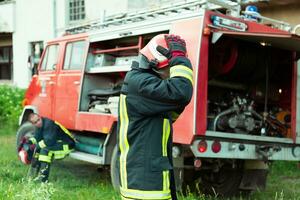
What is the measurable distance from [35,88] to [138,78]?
22.6ft

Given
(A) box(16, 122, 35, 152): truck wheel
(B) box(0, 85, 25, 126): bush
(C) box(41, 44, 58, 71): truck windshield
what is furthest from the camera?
(B) box(0, 85, 25, 126): bush

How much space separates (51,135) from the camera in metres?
8.00

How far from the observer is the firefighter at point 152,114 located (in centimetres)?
334

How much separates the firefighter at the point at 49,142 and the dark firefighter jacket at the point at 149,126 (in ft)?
14.7

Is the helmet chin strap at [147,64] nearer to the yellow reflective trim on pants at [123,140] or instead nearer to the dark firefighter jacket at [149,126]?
the dark firefighter jacket at [149,126]

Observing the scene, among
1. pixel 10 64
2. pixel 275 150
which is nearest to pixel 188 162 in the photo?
pixel 275 150

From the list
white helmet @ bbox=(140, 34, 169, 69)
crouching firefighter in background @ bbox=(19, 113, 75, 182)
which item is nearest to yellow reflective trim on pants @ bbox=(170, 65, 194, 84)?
white helmet @ bbox=(140, 34, 169, 69)

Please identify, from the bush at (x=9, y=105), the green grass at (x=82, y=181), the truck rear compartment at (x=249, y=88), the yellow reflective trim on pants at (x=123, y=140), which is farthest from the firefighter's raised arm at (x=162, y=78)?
the bush at (x=9, y=105)

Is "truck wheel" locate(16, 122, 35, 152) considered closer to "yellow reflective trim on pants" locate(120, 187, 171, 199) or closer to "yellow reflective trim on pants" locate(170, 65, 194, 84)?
"yellow reflective trim on pants" locate(120, 187, 171, 199)

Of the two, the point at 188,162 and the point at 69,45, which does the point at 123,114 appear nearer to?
the point at 188,162

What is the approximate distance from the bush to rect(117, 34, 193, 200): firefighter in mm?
12841

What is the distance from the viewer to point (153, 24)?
272 inches

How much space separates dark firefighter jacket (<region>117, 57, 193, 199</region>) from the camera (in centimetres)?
333

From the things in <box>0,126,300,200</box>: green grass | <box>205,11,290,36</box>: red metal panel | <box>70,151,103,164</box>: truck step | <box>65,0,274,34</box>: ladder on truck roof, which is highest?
<box>65,0,274,34</box>: ladder on truck roof
